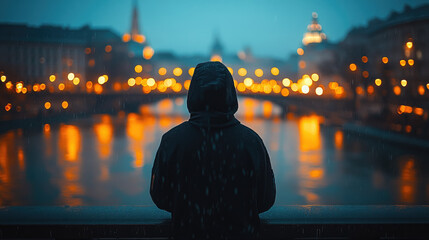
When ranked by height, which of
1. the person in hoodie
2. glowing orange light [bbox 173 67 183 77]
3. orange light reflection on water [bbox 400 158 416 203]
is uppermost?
glowing orange light [bbox 173 67 183 77]

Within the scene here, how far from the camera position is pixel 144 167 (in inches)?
922

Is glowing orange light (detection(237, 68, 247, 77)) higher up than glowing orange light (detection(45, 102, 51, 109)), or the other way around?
glowing orange light (detection(237, 68, 247, 77))

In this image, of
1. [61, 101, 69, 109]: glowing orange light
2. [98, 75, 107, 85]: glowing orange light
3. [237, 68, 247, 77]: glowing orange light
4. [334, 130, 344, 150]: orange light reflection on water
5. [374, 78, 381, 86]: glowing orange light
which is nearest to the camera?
[334, 130, 344, 150]: orange light reflection on water

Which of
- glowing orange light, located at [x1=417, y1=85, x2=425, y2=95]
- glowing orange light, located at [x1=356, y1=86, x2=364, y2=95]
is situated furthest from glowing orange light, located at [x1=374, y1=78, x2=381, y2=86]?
glowing orange light, located at [x1=356, y1=86, x2=364, y2=95]

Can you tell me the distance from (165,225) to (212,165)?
49cm

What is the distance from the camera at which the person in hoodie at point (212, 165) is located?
2.20 m

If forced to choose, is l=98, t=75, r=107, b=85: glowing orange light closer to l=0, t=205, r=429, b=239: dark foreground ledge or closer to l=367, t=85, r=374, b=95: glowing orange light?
l=367, t=85, r=374, b=95: glowing orange light

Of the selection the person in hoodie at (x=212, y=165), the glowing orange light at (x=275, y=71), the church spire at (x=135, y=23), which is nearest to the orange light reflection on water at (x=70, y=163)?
the person in hoodie at (x=212, y=165)

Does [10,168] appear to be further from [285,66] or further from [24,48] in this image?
[285,66]

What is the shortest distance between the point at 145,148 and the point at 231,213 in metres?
27.8

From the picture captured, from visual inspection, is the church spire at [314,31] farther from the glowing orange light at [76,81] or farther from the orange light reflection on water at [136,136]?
the orange light reflection on water at [136,136]

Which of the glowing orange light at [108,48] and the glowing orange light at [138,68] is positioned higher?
the glowing orange light at [108,48]

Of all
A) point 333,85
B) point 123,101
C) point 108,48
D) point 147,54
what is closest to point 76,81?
point 108,48

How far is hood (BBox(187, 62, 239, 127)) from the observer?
2199mm
